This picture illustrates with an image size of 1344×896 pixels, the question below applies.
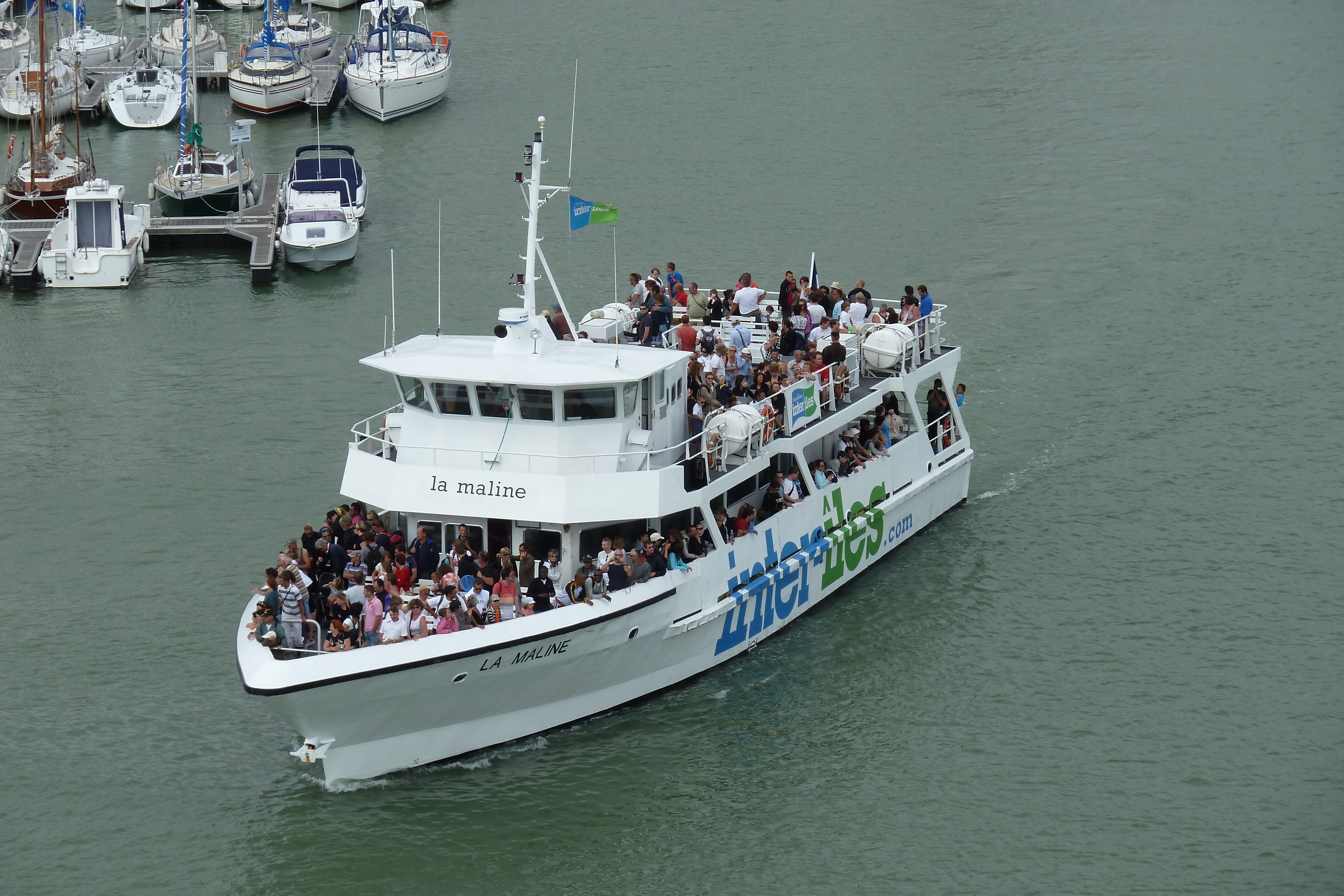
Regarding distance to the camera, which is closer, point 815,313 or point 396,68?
point 815,313

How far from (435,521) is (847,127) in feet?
104

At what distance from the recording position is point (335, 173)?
47219 mm

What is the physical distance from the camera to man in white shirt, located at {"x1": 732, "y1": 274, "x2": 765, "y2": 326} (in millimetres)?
30438

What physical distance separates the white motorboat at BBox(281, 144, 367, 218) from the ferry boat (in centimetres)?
2160

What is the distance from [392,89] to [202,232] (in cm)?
1103

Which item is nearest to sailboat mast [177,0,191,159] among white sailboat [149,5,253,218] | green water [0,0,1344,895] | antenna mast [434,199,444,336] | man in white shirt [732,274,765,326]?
white sailboat [149,5,253,218]

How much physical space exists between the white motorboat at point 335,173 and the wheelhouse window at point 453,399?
2313 centimetres

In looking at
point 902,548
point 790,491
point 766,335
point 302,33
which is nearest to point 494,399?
point 790,491

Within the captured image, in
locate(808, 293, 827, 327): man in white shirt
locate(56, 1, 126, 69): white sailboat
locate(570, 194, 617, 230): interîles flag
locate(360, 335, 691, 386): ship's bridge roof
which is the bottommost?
locate(808, 293, 827, 327): man in white shirt

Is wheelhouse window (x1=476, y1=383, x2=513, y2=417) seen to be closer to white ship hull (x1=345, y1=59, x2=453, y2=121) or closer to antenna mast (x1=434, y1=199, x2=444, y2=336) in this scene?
antenna mast (x1=434, y1=199, x2=444, y2=336)

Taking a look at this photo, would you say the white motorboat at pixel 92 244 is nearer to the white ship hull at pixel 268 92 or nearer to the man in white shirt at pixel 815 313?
the white ship hull at pixel 268 92

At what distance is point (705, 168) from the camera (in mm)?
50000

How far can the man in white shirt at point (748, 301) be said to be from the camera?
1198 inches

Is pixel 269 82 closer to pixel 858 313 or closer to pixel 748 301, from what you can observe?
pixel 748 301
